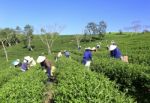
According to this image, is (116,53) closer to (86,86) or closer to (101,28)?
(86,86)

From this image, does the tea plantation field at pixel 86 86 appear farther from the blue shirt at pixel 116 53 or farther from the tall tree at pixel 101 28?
the tall tree at pixel 101 28

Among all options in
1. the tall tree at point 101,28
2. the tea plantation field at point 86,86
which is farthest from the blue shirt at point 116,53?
the tall tree at point 101,28

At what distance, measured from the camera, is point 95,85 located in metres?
10.8

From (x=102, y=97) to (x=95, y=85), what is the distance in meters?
1.36

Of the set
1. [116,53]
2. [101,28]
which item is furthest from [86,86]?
[101,28]

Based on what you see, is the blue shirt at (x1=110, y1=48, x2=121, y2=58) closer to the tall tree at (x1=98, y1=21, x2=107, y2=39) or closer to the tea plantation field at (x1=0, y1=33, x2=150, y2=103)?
the tea plantation field at (x1=0, y1=33, x2=150, y2=103)

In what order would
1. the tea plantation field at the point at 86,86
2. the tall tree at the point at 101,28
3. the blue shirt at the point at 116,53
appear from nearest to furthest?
1. the tea plantation field at the point at 86,86
2. the blue shirt at the point at 116,53
3. the tall tree at the point at 101,28

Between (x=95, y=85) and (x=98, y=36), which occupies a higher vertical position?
(x=95, y=85)

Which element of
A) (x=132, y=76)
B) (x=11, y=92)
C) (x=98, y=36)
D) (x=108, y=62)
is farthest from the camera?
(x=98, y=36)

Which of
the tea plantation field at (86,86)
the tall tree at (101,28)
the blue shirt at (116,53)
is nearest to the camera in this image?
the tea plantation field at (86,86)

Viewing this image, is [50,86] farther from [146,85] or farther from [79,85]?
[79,85]

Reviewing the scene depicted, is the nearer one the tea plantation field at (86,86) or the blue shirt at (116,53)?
the tea plantation field at (86,86)

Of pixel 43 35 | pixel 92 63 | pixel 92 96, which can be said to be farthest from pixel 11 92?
pixel 43 35

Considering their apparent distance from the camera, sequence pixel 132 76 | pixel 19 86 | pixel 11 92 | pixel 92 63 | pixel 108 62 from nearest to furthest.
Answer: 1. pixel 11 92
2. pixel 19 86
3. pixel 132 76
4. pixel 108 62
5. pixel 92 63
